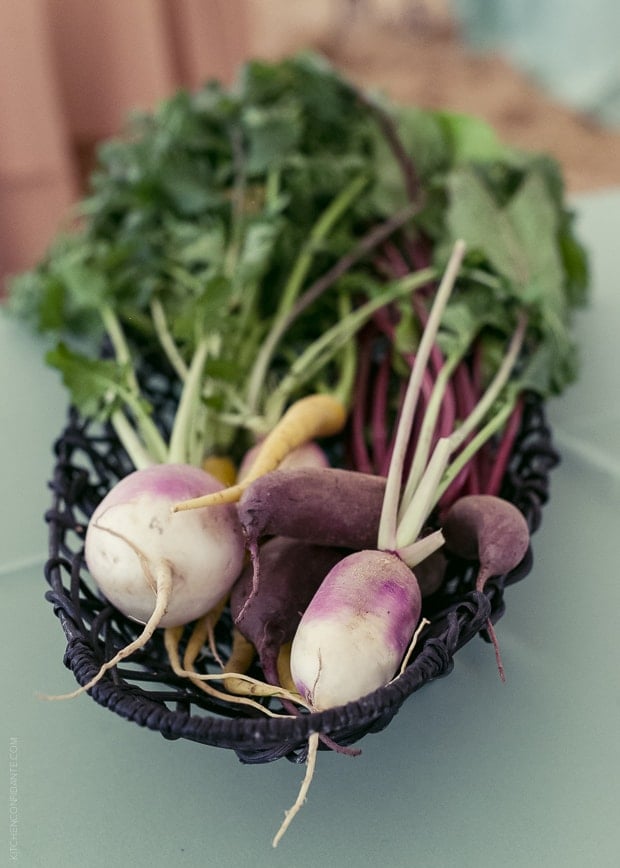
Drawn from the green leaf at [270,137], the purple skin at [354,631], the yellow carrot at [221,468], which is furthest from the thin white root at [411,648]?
the green leaf at [270,137]

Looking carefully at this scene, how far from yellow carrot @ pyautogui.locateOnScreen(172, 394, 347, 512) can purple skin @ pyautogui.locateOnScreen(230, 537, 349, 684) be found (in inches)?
2.2

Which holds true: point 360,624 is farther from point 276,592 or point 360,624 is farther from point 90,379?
point 90,379

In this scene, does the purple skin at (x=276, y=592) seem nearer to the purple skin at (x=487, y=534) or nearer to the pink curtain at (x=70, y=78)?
the purple skin at (x=487, y=534)

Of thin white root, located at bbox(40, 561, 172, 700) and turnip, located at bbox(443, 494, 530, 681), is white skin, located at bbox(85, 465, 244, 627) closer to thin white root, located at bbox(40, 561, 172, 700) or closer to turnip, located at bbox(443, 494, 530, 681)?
thin white root, located at bbox(40, 561, 172, 700)

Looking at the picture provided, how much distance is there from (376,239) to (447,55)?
290 cm

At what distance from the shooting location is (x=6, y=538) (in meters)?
0.83

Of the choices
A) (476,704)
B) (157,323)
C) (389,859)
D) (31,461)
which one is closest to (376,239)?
(157,323)

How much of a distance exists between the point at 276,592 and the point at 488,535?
0.54ft

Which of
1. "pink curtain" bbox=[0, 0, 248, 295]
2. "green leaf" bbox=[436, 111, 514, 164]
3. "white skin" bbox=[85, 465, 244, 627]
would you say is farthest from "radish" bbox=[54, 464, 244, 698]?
"pink curtain" bbox=[0, 0, 248, 295]

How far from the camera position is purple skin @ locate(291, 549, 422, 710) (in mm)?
535

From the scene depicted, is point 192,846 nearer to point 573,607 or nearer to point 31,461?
point 573,607

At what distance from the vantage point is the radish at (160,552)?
2.05ft

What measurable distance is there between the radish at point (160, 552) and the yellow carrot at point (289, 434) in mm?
20

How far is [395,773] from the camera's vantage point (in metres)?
0.60
